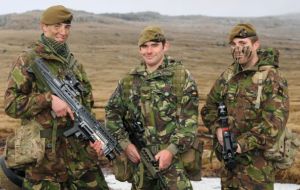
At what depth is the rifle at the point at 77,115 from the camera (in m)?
8.49

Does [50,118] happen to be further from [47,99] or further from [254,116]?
[254,116]

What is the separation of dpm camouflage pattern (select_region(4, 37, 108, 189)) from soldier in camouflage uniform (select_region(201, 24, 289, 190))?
2506 millimetres

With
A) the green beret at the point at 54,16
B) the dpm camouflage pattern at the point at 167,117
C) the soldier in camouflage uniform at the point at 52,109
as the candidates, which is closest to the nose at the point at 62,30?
the soldier in camouflage uniform at the point at 52,109

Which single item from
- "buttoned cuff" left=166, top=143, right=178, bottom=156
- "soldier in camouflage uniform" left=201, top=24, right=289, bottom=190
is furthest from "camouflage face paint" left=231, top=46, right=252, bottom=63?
"buttoned cuff" left=166, top=143, right=178, bottom=156

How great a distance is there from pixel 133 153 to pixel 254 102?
2323mm

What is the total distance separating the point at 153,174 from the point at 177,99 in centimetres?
135

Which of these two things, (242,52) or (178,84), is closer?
(178,84)

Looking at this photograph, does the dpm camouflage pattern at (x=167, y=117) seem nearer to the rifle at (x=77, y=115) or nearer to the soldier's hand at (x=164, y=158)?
the soldier's hand at (x=164, y=158)

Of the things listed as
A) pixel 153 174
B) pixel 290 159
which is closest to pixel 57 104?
pixel 153 174

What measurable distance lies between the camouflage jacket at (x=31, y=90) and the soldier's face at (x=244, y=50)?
10.1 feet

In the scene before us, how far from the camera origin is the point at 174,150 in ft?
28.1

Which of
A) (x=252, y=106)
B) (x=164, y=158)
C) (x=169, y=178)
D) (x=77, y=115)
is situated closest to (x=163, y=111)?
(x=164, y=158)

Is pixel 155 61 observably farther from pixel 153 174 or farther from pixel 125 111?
pixel 153 174

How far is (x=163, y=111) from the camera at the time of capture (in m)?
8.69
